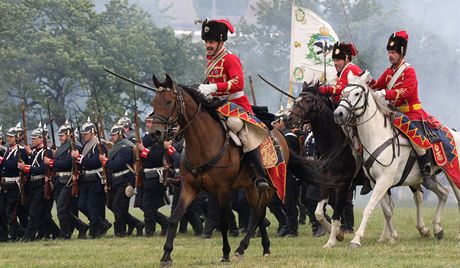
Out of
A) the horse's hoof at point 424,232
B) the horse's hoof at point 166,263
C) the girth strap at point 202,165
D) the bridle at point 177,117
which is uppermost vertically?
the bridle at point 177,117

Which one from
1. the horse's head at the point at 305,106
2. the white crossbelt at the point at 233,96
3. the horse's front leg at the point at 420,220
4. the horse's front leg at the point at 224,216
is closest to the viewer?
the horse's front leg at the point at 224,216

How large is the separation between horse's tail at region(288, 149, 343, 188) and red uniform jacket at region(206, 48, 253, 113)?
6.09ft

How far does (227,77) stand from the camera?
14.3 m

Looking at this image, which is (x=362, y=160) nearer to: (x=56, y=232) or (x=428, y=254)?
(x=428, y=254)

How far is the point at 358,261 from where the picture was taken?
530 inches

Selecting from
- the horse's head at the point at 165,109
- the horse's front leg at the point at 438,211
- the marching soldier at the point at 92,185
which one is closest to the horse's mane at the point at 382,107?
the horse's front leg at the point at 438,211

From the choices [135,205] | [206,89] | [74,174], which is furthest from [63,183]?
[206,89]

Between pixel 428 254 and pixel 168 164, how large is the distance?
638cm

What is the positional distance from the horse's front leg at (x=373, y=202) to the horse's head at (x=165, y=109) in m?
3.29

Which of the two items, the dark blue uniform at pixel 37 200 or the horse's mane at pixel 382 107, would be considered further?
the dark blue uniform at pixel 37 200

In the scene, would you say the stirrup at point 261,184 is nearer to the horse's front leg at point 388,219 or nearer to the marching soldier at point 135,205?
the horse's front leg at point 388,219

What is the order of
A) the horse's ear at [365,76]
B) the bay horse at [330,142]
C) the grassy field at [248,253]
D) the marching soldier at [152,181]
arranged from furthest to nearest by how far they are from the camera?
the marching soldier at [152,181], the bay horse at [330,142], the horse's ear at [365,76], the grassy field at [248,253]

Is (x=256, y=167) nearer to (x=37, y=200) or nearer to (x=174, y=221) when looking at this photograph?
(x=174, y=221)

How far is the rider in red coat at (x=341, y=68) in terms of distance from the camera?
1614 cm
